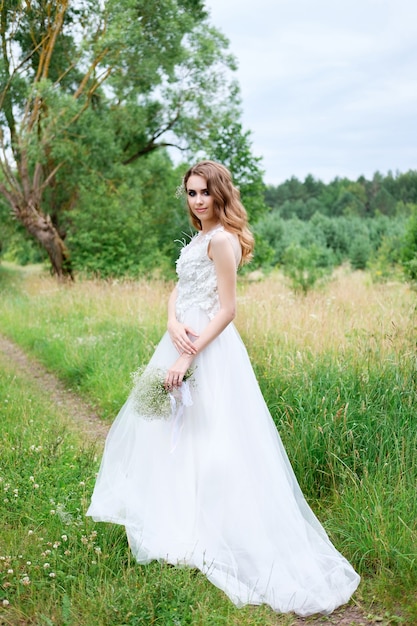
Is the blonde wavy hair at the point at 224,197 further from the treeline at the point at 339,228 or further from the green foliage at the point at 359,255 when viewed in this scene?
the green foliage at the point at 359,255

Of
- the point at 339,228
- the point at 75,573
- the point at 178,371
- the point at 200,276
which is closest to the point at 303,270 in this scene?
the point at 200,276

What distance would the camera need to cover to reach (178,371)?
3.59 m

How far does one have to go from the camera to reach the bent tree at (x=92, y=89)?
16469 mm

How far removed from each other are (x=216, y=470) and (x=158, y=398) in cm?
52

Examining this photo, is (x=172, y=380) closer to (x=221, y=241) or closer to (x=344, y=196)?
(x=221, y=241)

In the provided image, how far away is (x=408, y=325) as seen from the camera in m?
5.59

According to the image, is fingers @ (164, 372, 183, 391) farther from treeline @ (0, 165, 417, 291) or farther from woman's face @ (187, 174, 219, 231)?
treeline @ (0, 165, 417, 291)

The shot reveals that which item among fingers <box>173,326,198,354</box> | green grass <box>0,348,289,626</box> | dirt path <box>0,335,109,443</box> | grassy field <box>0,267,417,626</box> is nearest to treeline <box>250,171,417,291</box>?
dirt path <box>0,335,109,443</box>

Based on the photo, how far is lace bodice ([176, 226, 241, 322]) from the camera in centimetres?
372

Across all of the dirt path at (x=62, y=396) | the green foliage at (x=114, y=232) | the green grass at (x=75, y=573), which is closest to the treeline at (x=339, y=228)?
the green foliage at (x=114, y=232)

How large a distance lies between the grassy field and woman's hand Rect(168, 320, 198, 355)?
3.75ft

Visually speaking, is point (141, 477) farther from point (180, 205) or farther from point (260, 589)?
point (180, 205)

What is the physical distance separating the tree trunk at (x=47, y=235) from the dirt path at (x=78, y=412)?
8.39 m

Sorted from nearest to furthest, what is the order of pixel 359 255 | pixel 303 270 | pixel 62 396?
pixel 62 396 → pixel 303 270 → pixel 359 255
